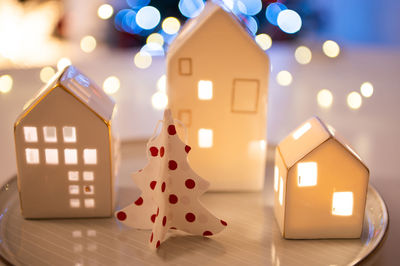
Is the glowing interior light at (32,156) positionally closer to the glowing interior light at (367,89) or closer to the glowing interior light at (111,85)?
the glowing interior light at (111,85)

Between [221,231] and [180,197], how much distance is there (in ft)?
0.53

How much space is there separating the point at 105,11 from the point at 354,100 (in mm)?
1804

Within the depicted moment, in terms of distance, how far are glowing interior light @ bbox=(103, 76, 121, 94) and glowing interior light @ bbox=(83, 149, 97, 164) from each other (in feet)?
4.85

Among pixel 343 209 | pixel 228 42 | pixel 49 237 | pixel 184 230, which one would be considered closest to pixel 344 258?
pixel 343 209

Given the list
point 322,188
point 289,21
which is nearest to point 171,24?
point 289,21

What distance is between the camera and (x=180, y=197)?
1607 millimetres

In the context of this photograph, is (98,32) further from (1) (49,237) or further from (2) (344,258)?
(2) (344,258)

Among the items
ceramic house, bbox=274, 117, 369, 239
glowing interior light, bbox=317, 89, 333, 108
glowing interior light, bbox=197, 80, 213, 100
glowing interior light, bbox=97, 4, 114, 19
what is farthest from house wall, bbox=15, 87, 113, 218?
glowing interior light, bbox=97, 4, 114, 19

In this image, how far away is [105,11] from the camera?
3.74 m

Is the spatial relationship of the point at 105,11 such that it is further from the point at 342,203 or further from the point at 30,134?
the point at 342,203

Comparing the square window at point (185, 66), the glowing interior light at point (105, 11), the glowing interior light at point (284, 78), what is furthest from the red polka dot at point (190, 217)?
the glowing interior light at point (105, 11)

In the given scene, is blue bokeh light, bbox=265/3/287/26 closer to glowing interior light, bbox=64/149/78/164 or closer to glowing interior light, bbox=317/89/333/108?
glowing interior light, bbox=317/89/333/108

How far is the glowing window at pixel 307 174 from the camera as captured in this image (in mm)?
1556

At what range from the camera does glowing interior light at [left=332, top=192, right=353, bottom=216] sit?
158 centimetres
